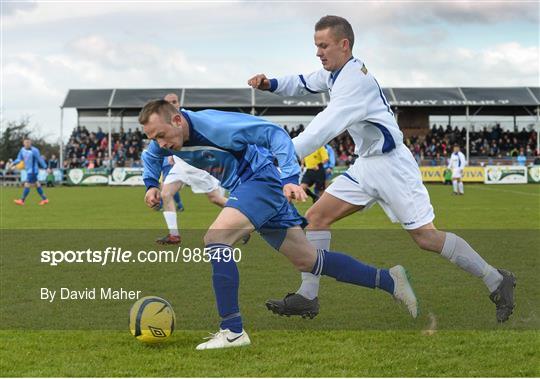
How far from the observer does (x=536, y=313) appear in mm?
6117

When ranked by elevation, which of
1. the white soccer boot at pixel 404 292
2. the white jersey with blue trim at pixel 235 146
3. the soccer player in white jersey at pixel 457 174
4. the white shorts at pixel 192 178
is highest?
the white jersey with blue trim at pixel 235 146

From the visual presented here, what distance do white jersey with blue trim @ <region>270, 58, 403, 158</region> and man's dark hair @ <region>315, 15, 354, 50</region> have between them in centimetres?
21

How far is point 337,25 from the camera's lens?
5.56m

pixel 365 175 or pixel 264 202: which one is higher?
pixel 365 175

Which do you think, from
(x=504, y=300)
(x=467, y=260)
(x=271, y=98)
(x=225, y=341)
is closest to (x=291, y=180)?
(x=225, y=341)

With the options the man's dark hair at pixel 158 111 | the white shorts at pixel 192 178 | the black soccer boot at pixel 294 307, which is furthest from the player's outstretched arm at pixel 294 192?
the white shorts at pixel 192 178

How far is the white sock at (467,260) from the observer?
5.85 m

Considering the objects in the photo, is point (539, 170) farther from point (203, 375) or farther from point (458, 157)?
point (203, 375)

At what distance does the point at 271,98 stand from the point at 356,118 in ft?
132

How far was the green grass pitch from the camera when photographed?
4.48 m

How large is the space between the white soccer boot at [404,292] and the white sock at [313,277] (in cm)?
62

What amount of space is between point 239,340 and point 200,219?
37.1 ft

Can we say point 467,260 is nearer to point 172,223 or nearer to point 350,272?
point 350,272

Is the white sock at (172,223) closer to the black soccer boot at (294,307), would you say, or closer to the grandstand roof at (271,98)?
the black soccer boot at (294,307)
